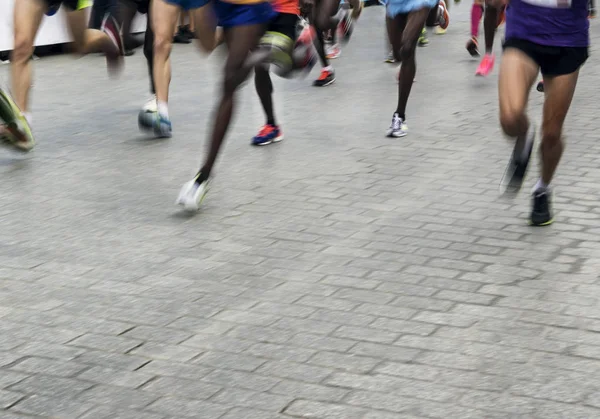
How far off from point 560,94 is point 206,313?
2418mm

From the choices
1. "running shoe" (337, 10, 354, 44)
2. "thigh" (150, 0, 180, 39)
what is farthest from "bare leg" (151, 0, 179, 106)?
"running shoe" (337, 10, 354, 44)

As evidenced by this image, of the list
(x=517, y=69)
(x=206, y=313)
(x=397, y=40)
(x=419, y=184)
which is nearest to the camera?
(x=206, y=313)

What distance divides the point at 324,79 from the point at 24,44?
412 cm

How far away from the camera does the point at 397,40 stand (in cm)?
952

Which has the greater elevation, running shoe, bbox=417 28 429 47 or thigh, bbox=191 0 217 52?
thigh, bbox=191 0 217 52

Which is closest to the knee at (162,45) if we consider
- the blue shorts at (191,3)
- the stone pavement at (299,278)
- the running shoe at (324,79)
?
the stone pavement at (299,278)

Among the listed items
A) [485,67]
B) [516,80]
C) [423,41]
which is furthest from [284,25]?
[423,41]

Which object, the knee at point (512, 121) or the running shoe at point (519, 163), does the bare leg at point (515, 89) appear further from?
the running shoe at point (519, 163)

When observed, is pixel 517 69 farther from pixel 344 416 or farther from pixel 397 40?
pixel 397 40

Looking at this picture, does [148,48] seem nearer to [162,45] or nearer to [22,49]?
[162,45]

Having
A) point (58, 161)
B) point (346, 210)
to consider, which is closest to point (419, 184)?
point (346, 210)

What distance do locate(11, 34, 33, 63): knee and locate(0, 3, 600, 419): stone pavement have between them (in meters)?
0.71

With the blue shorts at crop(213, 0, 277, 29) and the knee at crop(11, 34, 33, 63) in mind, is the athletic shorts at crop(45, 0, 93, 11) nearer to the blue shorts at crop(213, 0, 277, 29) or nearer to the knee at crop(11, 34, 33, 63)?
the knee at crop(11, 34, 33, 63)

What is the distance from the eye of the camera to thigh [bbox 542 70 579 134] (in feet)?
19.5
